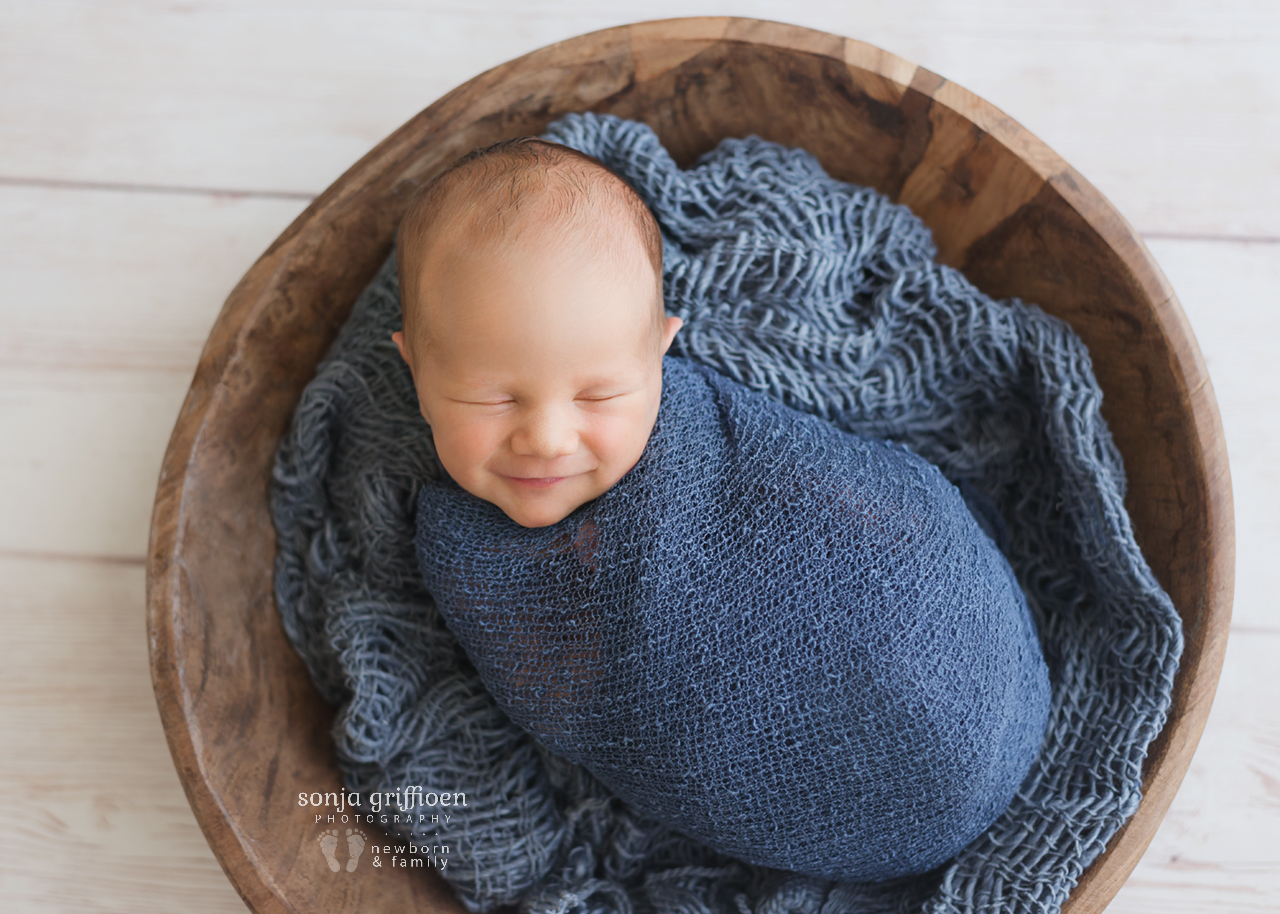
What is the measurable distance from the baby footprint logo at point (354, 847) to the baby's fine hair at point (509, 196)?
1.37ft

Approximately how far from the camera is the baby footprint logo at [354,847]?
74cm

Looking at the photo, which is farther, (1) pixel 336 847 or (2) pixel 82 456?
(2) pixel 82 456

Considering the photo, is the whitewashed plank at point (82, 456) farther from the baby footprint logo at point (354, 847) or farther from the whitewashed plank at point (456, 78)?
the baby footprint logo at point (354, 847)

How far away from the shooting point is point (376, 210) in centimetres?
78

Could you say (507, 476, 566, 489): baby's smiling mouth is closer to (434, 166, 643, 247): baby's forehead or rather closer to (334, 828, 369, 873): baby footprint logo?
(434, 166, 643, 247): baby's forehead

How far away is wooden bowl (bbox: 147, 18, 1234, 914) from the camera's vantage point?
0.69 m

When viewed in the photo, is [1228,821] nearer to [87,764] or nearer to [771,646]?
[771,646]

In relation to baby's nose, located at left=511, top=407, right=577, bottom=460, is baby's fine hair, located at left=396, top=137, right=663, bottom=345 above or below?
above

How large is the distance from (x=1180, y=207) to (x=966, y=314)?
0.32 metres

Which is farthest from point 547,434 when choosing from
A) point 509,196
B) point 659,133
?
point 659,133

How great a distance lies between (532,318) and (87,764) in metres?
0.66

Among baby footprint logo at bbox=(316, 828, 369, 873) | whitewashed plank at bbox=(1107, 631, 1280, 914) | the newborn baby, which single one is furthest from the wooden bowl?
whitewashed plank at bbox=(1107, 631, 1280, 914)

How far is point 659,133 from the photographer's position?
849mm

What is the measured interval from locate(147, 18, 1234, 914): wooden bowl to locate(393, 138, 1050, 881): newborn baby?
13 cm
